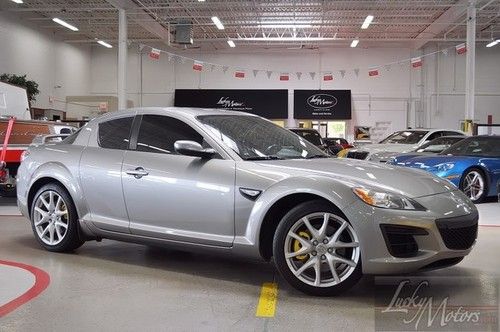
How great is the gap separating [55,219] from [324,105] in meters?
24.8

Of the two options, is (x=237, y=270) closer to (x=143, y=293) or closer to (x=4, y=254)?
(x=143, y=293)

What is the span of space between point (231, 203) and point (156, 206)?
768mm

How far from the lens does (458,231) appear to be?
3.89 m

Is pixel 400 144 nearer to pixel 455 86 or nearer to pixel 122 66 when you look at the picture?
pixel 122 66

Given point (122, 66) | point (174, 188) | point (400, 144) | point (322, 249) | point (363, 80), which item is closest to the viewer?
point (322, 249)

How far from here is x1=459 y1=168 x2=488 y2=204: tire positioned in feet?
33.2

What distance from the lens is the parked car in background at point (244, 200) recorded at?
3.76 metres

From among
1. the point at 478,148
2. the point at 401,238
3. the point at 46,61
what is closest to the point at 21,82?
the point at 46,61

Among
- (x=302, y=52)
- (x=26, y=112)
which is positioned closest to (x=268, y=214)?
(x=26, y=112)

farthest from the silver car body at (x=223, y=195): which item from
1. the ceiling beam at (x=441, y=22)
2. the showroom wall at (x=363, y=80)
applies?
the showroom wall at (x=363, y=80)

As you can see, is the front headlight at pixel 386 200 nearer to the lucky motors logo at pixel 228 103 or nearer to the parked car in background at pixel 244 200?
the parked car in background at pixel 244 200

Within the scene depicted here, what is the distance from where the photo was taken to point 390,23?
24531 mm

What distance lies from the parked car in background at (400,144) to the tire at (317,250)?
9.27m

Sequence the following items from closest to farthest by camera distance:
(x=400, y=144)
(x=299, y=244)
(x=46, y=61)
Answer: (x=299, y=244), (x=400, y=144), (x=46, y=61)
